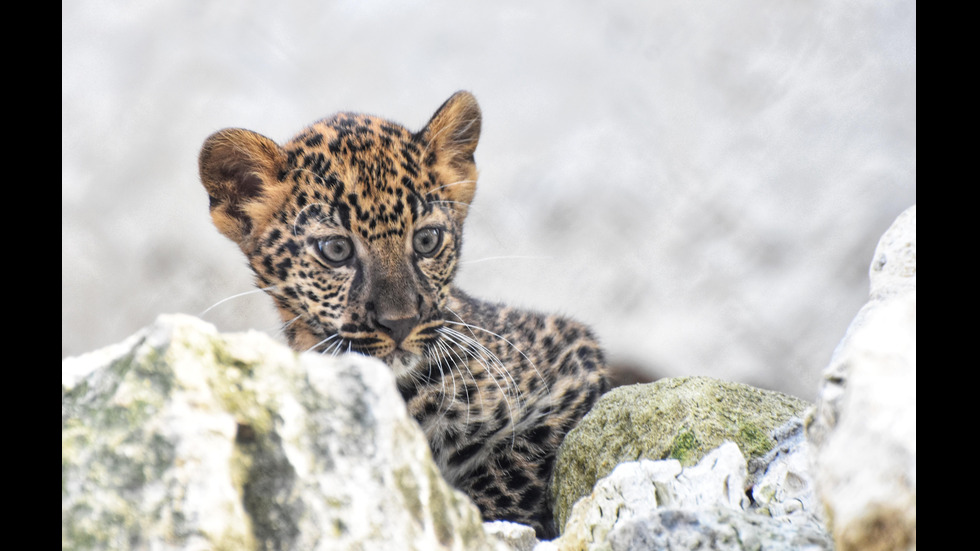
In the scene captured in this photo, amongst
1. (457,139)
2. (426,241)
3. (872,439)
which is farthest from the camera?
(457,139)

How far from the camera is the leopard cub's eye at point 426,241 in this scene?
334 centimetres

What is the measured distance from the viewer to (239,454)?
142 cm

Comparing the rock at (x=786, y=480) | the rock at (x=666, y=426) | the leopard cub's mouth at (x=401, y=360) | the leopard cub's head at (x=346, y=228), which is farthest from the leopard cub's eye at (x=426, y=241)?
the rock at (x=786, y=480)

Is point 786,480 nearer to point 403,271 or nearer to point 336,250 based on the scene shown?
point 403,271

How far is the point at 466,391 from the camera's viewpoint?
3.49 meters

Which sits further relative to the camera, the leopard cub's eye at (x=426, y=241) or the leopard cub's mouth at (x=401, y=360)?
the leopard cub's eye at (x=426, y=241)

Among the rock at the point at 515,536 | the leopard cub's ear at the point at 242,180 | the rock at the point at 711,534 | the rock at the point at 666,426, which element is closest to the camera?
the rock at the point at 711,534

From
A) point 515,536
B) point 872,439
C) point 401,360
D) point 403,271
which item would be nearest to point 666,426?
point 515,536

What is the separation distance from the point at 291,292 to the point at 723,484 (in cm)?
184

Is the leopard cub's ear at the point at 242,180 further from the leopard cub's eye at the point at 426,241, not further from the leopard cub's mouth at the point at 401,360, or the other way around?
the leopard cub's mouth at the point at 401,360

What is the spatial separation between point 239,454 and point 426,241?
2002mm

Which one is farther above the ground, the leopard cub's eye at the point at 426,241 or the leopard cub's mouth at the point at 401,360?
the leopard cub's eye at the point at 426,241

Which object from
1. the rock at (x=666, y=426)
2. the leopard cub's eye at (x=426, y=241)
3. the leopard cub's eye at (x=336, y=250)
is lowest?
the rock at (x=666, y=426)

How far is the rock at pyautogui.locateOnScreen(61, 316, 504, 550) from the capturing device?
1.33 meters
